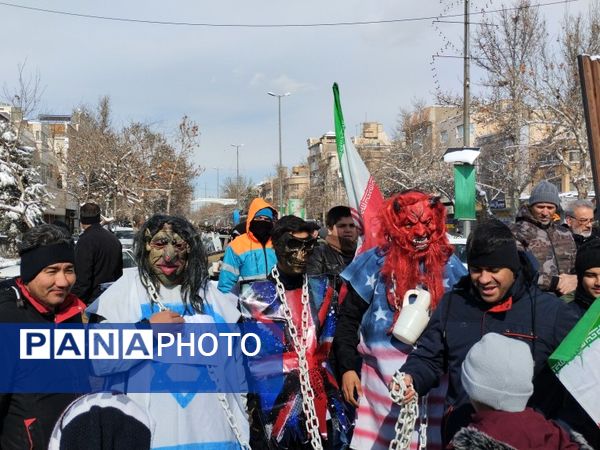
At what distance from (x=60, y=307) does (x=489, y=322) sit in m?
1.99

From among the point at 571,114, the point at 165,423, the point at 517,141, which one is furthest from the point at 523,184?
the point at 165,423

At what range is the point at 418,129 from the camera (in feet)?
122

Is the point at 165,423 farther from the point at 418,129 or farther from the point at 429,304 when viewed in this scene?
the point at 418,129

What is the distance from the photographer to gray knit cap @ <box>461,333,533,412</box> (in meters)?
2.13

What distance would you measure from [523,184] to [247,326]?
21673 mm

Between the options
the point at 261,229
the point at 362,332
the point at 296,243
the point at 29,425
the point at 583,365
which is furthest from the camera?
the point at 261,229

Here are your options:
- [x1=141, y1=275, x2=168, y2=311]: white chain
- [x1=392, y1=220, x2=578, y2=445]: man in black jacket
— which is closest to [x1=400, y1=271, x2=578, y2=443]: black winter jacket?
[x1=392, y1=220, x2=578, y2=445]: man in black jacket

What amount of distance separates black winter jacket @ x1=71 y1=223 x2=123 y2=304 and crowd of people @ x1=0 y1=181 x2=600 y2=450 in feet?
11.0

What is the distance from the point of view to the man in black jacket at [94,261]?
659 centimetres

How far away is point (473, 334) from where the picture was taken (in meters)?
2.80

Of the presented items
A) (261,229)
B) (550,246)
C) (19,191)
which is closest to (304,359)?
(550,246)

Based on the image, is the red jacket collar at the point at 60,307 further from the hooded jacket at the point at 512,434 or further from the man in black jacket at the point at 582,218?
the man in black jacket at the point at 582,218

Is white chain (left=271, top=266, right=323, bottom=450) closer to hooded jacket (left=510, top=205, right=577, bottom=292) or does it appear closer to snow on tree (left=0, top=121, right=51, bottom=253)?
hooded jacket (left=510, top=205, right=577, bottom=292)

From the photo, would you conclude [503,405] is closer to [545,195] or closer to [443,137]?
[545,195]
